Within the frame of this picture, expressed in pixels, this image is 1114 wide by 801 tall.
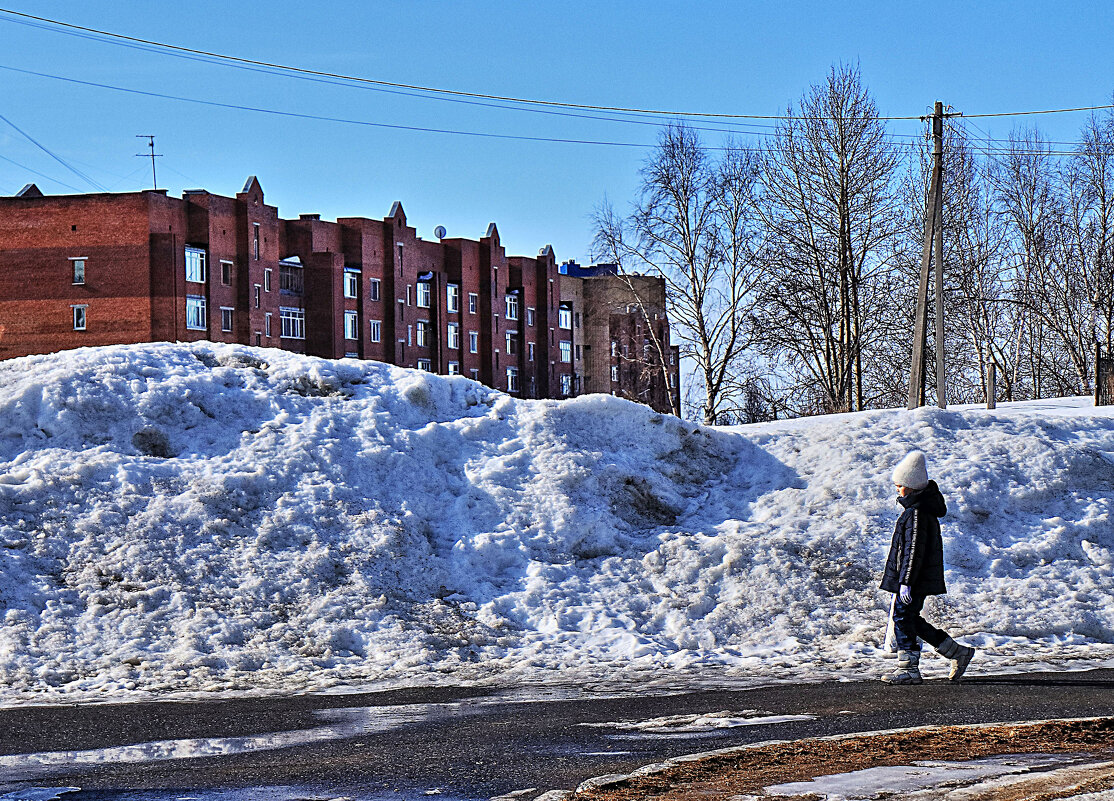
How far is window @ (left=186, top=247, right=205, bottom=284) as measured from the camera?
5769 centimetres

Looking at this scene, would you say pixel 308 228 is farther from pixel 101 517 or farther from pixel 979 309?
pixel 101 517

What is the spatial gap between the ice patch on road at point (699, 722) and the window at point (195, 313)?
174 feet

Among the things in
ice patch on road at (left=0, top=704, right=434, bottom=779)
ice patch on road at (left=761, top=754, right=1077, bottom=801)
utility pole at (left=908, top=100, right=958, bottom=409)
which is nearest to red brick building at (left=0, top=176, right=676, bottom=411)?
utility pole at (left=908, top=100, right=958, bottom=409)

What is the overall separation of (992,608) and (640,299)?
95.4 feet

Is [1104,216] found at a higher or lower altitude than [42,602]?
higher

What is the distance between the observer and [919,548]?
901cm

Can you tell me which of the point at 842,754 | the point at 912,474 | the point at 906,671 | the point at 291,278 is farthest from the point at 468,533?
the point at 291,278

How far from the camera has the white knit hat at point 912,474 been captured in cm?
921

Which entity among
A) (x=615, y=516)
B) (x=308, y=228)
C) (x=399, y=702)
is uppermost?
(x=308, y=228)

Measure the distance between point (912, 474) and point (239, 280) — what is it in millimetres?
54430

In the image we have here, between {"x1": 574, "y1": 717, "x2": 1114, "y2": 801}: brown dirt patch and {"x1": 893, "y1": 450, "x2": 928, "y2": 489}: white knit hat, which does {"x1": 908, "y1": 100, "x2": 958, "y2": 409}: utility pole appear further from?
{"x1": 574, "y1": 717, "x2": 1114, "y2": 801}: brown dirt patch

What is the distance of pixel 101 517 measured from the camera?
11.7 metres

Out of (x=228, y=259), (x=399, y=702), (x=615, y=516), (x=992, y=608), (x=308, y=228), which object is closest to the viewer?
(x=399, y=702)

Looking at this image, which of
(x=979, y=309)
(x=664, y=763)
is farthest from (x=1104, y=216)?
(x=664, y=763)
